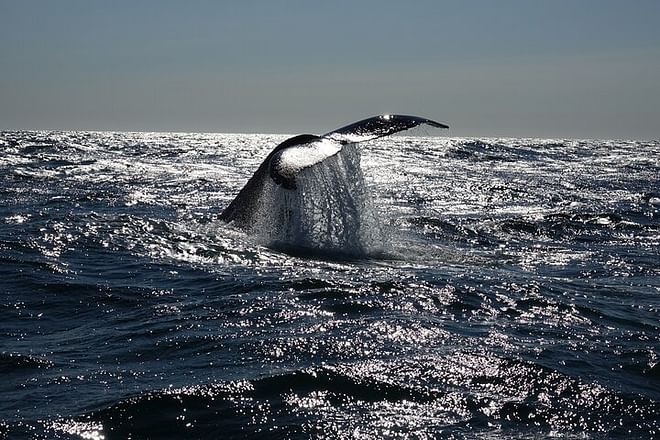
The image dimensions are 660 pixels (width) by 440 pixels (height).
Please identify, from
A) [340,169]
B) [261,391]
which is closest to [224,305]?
[261,391]

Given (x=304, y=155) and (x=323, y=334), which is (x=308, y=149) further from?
(x=323, y=334)

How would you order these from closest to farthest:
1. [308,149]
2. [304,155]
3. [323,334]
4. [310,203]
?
[323,334], [304,155], [308,149], [310,203]

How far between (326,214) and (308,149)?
3.91 m

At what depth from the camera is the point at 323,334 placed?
6566mm

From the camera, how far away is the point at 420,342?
249 inches

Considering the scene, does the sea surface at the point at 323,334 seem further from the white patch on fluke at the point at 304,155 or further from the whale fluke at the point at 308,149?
the white patch on fluke at the point at 304,155

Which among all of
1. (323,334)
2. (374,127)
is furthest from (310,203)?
(323,334)

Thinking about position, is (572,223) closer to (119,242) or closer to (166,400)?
(119,242)

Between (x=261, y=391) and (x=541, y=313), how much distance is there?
3685 millimetres

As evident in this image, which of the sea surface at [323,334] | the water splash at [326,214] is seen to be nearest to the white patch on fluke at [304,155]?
the sea surface at [323,334]

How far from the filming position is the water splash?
11.0 meters

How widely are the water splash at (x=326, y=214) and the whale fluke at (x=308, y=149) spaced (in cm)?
22

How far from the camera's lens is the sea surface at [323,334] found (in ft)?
15.3

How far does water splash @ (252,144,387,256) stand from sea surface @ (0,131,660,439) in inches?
7.5
